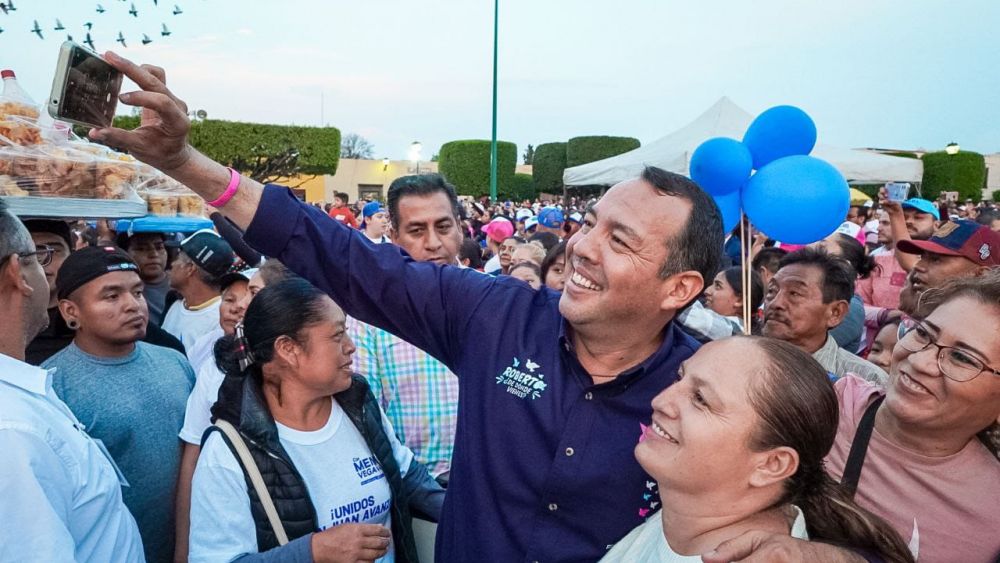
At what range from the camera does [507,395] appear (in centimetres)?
181

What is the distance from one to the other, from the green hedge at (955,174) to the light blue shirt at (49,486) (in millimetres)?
35386

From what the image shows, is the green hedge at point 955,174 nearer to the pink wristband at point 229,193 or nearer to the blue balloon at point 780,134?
the blue balloon at point 780,134

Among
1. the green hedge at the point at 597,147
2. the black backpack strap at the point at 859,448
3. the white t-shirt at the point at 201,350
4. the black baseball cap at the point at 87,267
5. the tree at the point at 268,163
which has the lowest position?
the white t-shirt at the point at 201,350

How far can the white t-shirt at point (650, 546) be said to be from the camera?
1484mm

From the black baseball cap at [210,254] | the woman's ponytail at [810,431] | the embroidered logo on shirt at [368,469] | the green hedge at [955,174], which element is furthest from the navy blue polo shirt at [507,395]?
the green hedge at [955,174]

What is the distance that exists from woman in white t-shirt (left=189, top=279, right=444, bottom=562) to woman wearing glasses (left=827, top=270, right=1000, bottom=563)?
149 cm

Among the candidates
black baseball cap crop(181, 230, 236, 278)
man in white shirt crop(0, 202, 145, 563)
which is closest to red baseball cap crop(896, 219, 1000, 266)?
man in white shirt crop(0, 202, 145, 563)

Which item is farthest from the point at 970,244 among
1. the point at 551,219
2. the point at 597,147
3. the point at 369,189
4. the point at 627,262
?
the point at 369,189

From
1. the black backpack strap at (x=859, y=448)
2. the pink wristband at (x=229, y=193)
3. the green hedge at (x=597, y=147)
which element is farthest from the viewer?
the green hedge at (x=597, y=147)

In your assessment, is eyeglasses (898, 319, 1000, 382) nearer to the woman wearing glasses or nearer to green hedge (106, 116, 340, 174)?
the woman wearing glasses

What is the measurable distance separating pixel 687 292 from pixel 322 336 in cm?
129

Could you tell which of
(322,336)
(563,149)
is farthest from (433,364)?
(563,149)

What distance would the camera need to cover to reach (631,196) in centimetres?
185

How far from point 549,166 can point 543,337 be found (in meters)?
39.0
